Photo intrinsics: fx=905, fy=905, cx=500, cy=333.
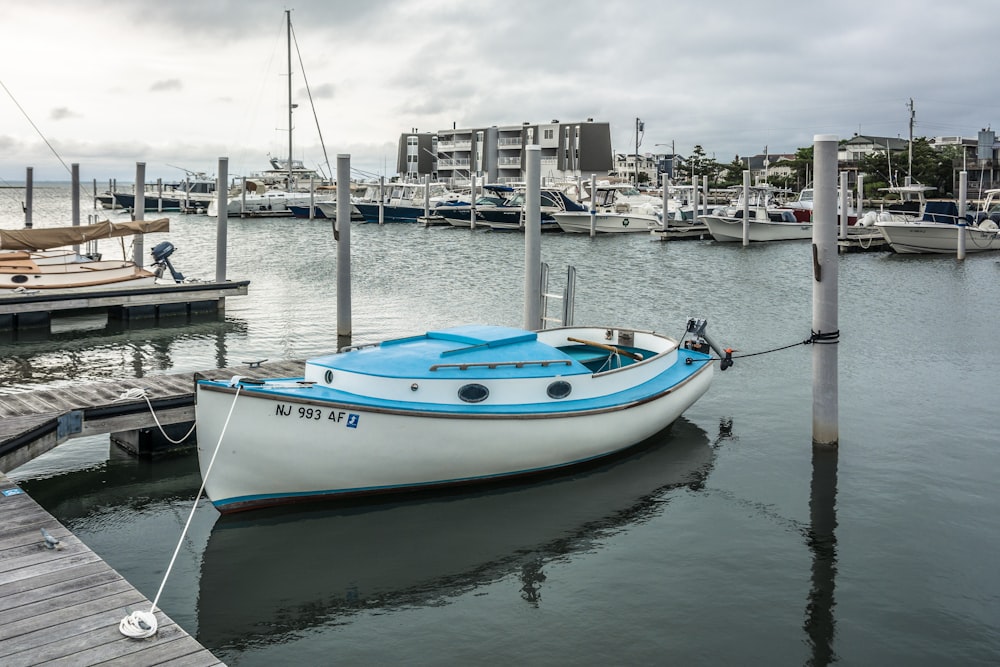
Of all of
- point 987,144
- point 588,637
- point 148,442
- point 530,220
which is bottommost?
A: point 588,637

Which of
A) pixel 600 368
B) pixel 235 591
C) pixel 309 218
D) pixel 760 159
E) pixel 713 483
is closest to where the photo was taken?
pixel 235 591

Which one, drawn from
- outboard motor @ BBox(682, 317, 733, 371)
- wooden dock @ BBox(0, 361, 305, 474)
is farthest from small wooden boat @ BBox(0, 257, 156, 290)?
outboard motor @ BBox(682, 317, 733, 371)

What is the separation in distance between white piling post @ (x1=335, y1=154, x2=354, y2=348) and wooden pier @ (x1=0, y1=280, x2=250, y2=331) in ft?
22.8

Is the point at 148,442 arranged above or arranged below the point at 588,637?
above

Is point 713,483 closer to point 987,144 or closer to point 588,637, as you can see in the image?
point 588,637

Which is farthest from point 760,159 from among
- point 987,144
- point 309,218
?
point 309,218

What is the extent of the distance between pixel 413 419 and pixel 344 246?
9.86m

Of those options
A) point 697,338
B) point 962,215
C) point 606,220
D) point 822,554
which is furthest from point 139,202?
point 606,220

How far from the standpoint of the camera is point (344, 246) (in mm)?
19469

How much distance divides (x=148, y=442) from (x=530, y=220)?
6913 millimetres

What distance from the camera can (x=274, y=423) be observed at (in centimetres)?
992

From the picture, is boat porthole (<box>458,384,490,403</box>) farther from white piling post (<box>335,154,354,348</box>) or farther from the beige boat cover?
the beige boat cover

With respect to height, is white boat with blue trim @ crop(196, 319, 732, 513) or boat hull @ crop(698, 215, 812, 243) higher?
boat hull @ crop(698, 215, 812, 243)

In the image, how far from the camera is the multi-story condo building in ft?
371
